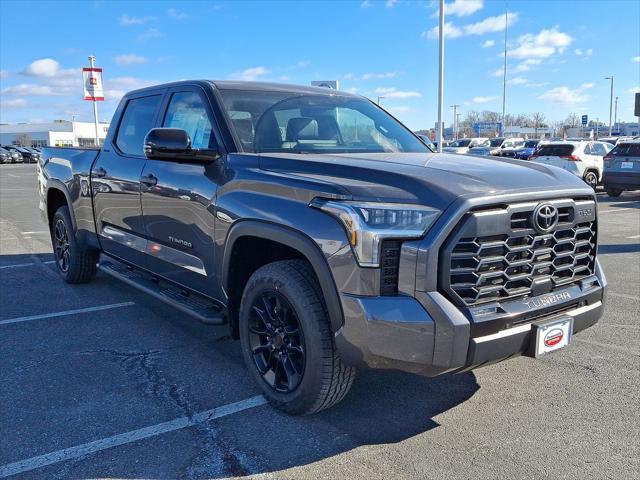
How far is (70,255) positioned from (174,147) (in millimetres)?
3169

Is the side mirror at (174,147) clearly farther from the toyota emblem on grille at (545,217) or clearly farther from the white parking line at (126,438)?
the toyota emblem on grille at (545,217)

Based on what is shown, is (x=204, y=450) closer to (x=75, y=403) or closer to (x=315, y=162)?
(x=75, y=403)

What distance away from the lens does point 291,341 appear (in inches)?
125

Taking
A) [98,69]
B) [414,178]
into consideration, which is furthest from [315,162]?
[98,69]

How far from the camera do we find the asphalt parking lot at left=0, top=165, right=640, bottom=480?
9.12ft

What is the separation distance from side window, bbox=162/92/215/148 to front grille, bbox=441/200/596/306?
189cm

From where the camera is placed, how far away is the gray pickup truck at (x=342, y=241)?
103 inches

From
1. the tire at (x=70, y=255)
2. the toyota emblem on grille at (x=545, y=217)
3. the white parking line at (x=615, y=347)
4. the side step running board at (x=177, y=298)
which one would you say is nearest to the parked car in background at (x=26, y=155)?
the tire at (x=70, y=255)

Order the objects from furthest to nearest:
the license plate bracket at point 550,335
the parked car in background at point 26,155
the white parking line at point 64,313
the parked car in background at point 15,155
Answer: the parked car in background at point 26,155
the parked car in background at point 15,155
the white parking line at point 64,313
the license plate bracket at point 550,335

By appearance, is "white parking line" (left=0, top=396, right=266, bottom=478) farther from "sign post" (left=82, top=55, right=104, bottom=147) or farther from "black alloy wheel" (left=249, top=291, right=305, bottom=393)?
"sign post" (left=82, top=55, right=104, bottom=147)

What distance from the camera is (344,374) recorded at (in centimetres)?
301

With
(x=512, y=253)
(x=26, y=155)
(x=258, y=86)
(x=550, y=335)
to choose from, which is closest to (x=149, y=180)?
(x=258, y=86)

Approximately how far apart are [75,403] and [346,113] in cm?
276

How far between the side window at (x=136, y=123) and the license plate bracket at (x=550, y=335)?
11.0ft
